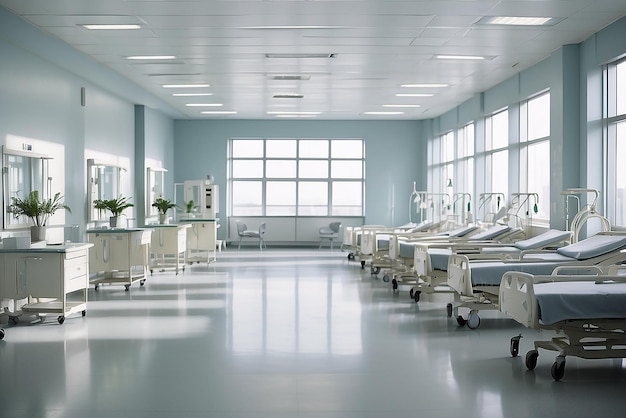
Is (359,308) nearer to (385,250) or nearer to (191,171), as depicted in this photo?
(385,250)

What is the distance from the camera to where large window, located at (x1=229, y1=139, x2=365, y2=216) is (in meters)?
19.3

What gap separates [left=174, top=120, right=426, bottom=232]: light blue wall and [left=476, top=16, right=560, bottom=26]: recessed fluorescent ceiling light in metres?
10.5

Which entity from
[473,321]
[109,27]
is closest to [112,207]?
[109,27]

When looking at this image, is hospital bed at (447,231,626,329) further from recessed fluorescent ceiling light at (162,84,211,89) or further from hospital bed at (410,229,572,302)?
recessed fluorescent ceiling light at (162,84,211,89)

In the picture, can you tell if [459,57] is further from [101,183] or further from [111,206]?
[101,183]

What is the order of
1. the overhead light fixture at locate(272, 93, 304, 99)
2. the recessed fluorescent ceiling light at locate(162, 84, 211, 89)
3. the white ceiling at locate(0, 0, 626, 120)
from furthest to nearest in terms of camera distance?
the overhead light fixture at locate(272, 93, 304, 99)
the recessed fluorescent ceiling light at locate(162, 84, 211, 89)
the white ceiling at locate(0, 0, 626, 120)

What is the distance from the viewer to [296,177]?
63.6 feet

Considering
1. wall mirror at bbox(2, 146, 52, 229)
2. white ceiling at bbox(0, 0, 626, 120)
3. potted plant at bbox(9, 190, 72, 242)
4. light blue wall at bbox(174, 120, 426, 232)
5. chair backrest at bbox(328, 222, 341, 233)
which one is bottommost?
chair backrest at bbox(328, 222, 341, 233)

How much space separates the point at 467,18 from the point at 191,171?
11828 mm

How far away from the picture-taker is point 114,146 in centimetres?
1289

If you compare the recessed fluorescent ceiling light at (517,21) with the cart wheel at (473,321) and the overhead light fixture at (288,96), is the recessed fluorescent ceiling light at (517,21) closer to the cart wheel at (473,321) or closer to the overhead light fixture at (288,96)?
the cart wheel at (473,321)

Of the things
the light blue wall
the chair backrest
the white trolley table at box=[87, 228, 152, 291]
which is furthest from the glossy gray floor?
the light blue wall

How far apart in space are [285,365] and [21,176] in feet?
15.6

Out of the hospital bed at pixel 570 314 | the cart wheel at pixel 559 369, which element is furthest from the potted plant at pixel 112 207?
the cart wheel at pixel 559 369
